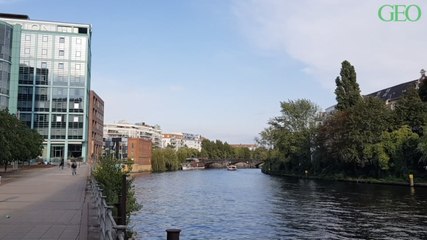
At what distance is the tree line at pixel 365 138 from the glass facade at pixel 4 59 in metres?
54.9

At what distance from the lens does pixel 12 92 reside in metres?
88.4

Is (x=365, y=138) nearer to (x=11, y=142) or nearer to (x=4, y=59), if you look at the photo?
(x=11, y=142)

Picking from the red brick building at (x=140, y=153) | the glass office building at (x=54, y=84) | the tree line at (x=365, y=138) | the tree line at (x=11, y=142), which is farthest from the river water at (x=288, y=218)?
the red brick building at (x=140, y=153)

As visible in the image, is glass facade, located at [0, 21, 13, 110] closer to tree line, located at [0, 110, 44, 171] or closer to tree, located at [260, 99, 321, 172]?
tree line, located at [0, 110, 44, 171]

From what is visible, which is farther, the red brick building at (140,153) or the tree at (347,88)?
the red brick building at (140,153)

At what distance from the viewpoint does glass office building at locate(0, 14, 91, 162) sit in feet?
321

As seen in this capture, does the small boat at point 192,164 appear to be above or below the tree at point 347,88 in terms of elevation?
below

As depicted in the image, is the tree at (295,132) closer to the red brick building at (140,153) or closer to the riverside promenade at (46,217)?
the red brick building at (140,153)

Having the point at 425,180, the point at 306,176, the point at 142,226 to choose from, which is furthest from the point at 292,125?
the point at 142,226

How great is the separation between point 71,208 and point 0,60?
68280mm

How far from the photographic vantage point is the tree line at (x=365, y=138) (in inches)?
2400

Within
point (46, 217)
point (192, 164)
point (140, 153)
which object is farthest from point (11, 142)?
point (192, 164)

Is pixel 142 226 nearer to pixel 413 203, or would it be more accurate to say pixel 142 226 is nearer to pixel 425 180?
pixel 413 203

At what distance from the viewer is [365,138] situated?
64.9m
